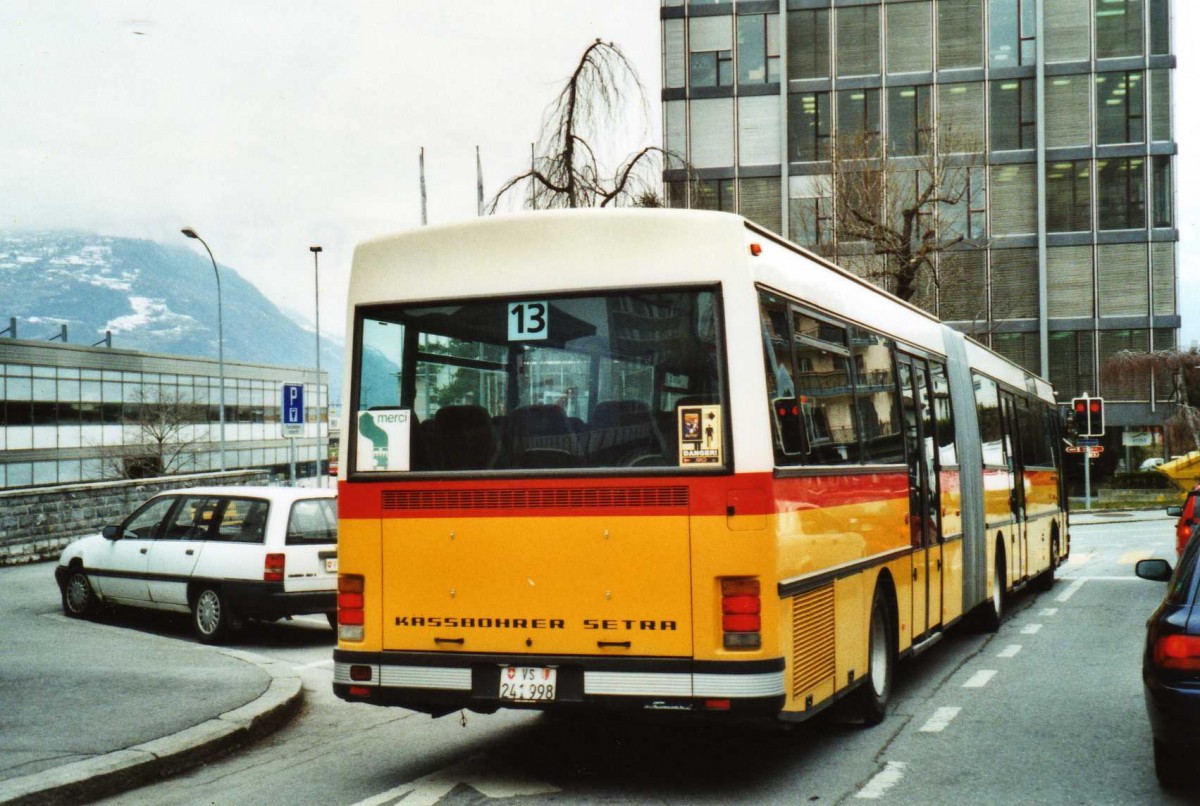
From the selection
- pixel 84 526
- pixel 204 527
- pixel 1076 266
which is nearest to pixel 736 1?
pixel 1076 266

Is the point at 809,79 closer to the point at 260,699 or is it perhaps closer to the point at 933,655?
the point at 933,655

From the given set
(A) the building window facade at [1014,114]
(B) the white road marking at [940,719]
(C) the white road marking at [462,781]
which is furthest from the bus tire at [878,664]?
(A) the building window facade at [1014,114]

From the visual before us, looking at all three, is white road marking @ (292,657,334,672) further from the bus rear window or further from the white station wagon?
the bus rear window

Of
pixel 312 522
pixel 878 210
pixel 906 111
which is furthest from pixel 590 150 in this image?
pixel 906 111

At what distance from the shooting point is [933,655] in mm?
12594

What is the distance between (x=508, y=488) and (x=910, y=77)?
4833 cm

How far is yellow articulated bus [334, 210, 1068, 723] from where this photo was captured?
6.71m

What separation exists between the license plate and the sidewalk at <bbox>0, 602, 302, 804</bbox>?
217 cm

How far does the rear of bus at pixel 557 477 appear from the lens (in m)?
6.71

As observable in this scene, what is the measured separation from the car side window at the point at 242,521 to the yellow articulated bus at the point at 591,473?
6302 millimetres

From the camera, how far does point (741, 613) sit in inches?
262

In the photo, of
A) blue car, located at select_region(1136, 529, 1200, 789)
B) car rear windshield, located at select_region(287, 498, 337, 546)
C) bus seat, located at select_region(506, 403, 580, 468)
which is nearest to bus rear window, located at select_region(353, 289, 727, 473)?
bus seat, located at select_region(506, 403, 580, 468)

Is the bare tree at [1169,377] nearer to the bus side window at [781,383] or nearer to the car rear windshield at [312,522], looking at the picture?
the car rear windshield at [312,522]

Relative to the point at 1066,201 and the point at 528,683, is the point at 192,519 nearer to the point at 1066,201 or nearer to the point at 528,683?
the point at 528,683
